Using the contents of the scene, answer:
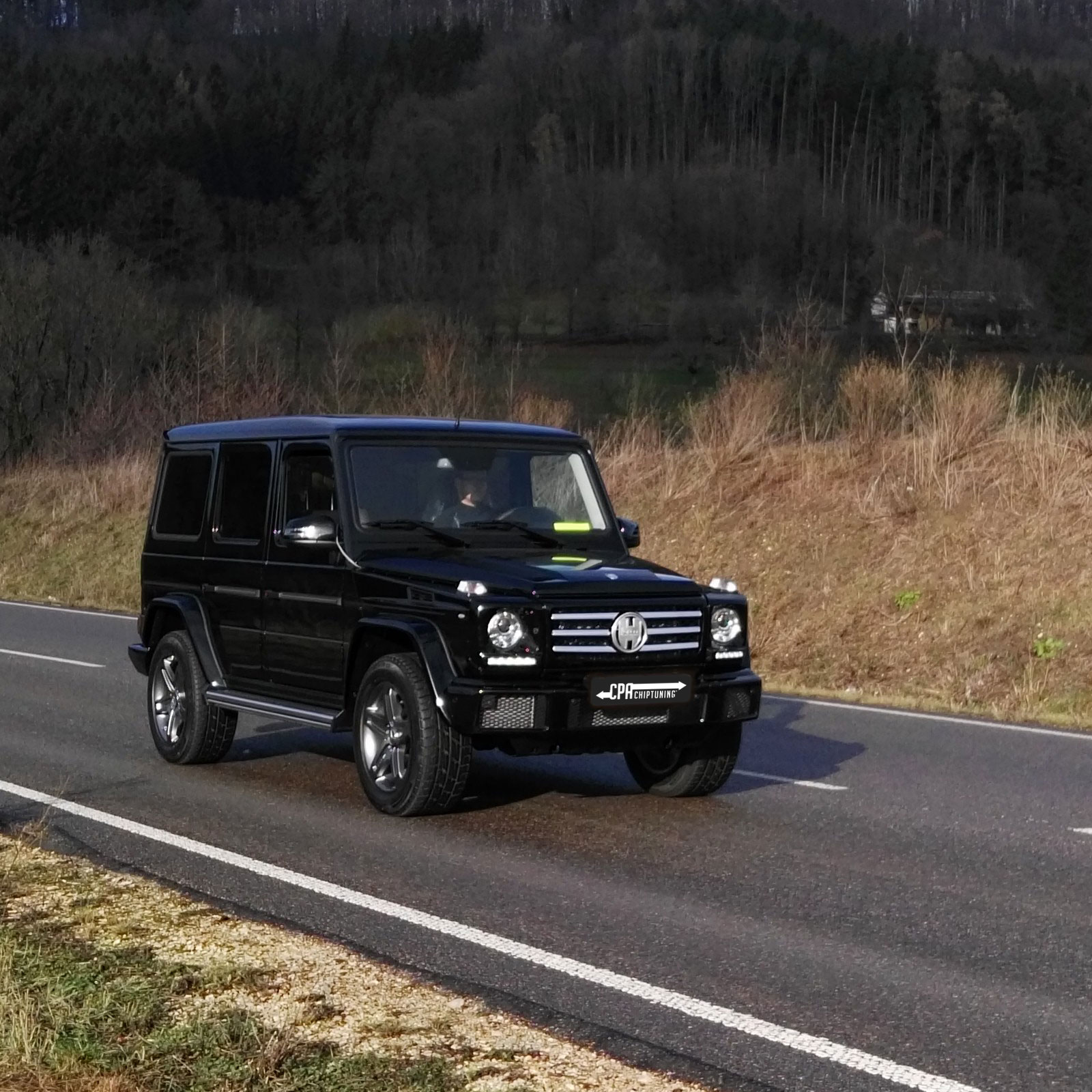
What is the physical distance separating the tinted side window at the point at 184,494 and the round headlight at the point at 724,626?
3.59 metres

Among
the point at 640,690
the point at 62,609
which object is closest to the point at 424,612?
the point at 640,690

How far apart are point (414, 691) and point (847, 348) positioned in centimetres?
2596

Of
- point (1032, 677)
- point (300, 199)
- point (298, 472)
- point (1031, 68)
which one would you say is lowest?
point (1032, 677)

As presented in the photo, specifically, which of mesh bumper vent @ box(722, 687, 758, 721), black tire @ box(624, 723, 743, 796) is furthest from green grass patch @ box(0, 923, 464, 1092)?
black tire @ box(624, 723, 743, 796)

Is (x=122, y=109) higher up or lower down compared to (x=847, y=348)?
higher up

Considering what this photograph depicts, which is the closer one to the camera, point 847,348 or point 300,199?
point 847,348

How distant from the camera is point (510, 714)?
28.0 ft

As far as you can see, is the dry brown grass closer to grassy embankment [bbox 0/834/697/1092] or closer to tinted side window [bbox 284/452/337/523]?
tinted side window [bbox 284/452/337/523]

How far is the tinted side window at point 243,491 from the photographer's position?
10578 mm

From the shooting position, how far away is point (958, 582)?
61.1ft

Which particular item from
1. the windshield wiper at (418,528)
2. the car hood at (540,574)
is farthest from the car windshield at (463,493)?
the car hood at (540,574)

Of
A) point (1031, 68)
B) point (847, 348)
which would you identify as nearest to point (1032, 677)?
point (847, 348)

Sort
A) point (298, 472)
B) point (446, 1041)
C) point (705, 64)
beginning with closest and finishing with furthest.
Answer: point (446, 1041) → point (298, 472) → point (705, 64)

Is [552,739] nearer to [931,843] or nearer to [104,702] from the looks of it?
[931,843]
